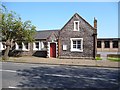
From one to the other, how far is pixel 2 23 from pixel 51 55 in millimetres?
9456

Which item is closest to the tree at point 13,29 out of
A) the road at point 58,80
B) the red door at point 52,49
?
the red door at point 52,49

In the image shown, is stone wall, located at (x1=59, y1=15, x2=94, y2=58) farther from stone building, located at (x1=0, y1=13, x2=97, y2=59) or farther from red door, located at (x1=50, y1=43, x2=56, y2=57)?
red door, located at (x1=50, y1=43, x2=56, y2=57)

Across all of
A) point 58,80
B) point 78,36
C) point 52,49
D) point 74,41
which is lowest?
point 58,80

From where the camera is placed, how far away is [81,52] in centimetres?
3130

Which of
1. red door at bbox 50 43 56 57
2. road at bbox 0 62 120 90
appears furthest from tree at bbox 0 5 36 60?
road at bbox 0 62 120 90

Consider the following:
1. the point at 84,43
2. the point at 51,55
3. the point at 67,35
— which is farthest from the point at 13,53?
the point at 84,43

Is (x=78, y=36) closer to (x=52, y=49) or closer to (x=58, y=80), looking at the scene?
(x=52, y=49)

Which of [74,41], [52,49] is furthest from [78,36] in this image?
[52,49]

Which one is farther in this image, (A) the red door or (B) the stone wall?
(A) the red door

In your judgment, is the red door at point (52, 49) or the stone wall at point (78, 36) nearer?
the stone wall at point (78, 36)

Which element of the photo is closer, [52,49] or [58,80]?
→ [58,80]

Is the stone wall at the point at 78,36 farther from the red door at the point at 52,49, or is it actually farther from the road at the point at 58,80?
the road at the point at 58,80

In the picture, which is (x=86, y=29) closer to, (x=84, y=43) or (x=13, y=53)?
(x=84, y=43)

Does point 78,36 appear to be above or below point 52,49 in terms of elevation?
above
